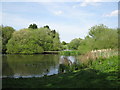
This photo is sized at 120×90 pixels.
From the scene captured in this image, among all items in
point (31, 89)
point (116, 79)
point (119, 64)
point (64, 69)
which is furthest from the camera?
point (64, 69)

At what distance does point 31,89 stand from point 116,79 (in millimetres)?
2546

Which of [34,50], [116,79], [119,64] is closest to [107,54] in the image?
[119,64]

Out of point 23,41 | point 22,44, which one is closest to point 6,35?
point 22,44

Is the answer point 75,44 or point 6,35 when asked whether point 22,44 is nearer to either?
point 6,35

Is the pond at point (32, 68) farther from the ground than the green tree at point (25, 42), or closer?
closer

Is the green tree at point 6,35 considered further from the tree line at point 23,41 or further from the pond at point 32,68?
the pond at point 32,68

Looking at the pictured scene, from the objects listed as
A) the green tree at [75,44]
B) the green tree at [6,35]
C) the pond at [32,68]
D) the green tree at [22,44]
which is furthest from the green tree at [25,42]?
the pond at [32,68]

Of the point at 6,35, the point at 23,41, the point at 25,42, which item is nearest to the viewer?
the point at 23,41

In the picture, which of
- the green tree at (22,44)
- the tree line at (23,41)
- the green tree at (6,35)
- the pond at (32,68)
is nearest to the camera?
the pond at (32,68)

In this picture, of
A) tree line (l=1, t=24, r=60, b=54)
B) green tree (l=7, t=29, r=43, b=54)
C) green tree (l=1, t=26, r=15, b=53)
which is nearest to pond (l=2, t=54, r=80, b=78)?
green tree (l=7, t=29, r=43, b=54)

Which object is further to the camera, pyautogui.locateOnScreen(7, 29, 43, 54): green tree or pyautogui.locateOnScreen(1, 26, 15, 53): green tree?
pyautogui.locateOnScreen(1, 26, 15, 53): green tree

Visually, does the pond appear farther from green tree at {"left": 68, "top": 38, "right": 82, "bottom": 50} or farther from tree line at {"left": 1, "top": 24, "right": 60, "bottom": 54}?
green tree at {"left": 68, "top": 38, "right": 82, "bottom": 50}

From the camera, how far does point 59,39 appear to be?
36.8 m

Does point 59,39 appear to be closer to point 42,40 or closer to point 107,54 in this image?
point 42,40
